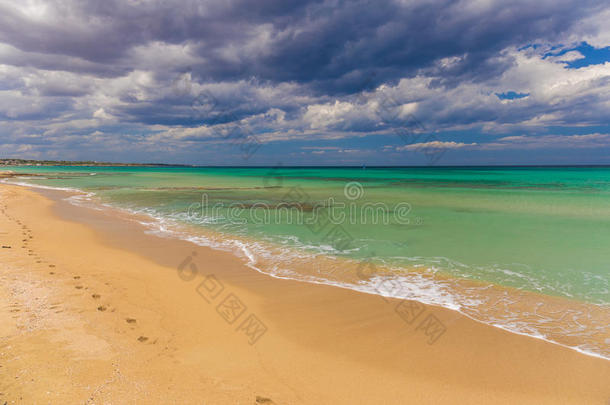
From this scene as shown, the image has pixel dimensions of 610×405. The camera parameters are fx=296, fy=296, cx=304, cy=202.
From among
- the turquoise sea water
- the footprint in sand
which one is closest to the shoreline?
the footprint in sand

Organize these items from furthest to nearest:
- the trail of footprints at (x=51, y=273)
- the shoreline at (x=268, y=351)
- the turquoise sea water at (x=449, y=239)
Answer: the turquoise sea water at (x=449, y=239), the trail of footprints at (x=51, y=273), the shoreline at (x=268, y=351)

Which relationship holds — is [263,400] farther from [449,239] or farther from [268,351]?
[449,239]

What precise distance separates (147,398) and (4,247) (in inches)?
370

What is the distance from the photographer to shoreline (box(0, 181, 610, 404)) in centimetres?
364

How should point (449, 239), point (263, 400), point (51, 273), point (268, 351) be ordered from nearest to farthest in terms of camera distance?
point (263, 400)
point (268, 351)
point (51, 273)
point (449, 239)

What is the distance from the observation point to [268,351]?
451 centimetres

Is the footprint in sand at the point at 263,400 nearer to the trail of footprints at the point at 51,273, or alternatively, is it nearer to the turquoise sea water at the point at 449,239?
the trail of footprints at the point at 51,273

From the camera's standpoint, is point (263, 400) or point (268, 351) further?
point (268, 351)

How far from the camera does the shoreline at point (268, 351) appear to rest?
11.9 ft

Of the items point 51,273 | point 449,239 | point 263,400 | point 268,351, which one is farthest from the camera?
point 449,239

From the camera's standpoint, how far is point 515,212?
716 inches

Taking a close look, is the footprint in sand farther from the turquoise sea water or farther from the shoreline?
the turquoise sea water

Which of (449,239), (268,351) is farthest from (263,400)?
(449,239)

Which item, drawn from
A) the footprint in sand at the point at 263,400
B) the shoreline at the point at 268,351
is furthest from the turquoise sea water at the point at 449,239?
the footprint in sand at the point at 263,400
